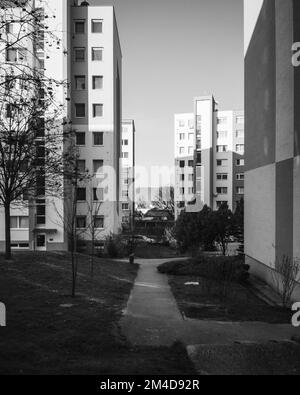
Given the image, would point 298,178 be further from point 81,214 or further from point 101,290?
point 81,214

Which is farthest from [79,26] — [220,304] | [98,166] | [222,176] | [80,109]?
[222,176]

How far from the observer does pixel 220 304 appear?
13.6 m

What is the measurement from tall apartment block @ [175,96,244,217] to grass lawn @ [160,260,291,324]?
48250 mm

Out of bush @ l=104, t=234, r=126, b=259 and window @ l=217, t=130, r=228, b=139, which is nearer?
bush @ l=104, t=234, r=126, b=259

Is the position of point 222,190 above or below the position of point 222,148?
below

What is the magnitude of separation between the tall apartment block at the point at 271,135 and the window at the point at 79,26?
60.4 ft

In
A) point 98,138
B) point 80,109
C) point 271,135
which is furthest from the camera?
point 98,138

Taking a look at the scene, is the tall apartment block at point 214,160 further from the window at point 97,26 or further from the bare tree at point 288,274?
the bare tree at point 288,274

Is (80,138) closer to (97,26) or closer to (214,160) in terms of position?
(97,26)

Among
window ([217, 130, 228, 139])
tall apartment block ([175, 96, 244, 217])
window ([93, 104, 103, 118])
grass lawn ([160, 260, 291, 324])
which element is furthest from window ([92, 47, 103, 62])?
window ([217, 130, 228, 139])

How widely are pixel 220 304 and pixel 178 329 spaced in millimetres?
3613

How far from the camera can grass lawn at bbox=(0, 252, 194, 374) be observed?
7.05 meters

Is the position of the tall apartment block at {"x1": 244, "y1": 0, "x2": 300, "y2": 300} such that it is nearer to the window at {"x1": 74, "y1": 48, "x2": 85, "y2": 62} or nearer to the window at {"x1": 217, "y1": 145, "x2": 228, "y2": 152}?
the window at {"x1": 74, "y1": 48, "x2": 85, "y2": 62}

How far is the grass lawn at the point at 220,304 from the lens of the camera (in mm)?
11820
